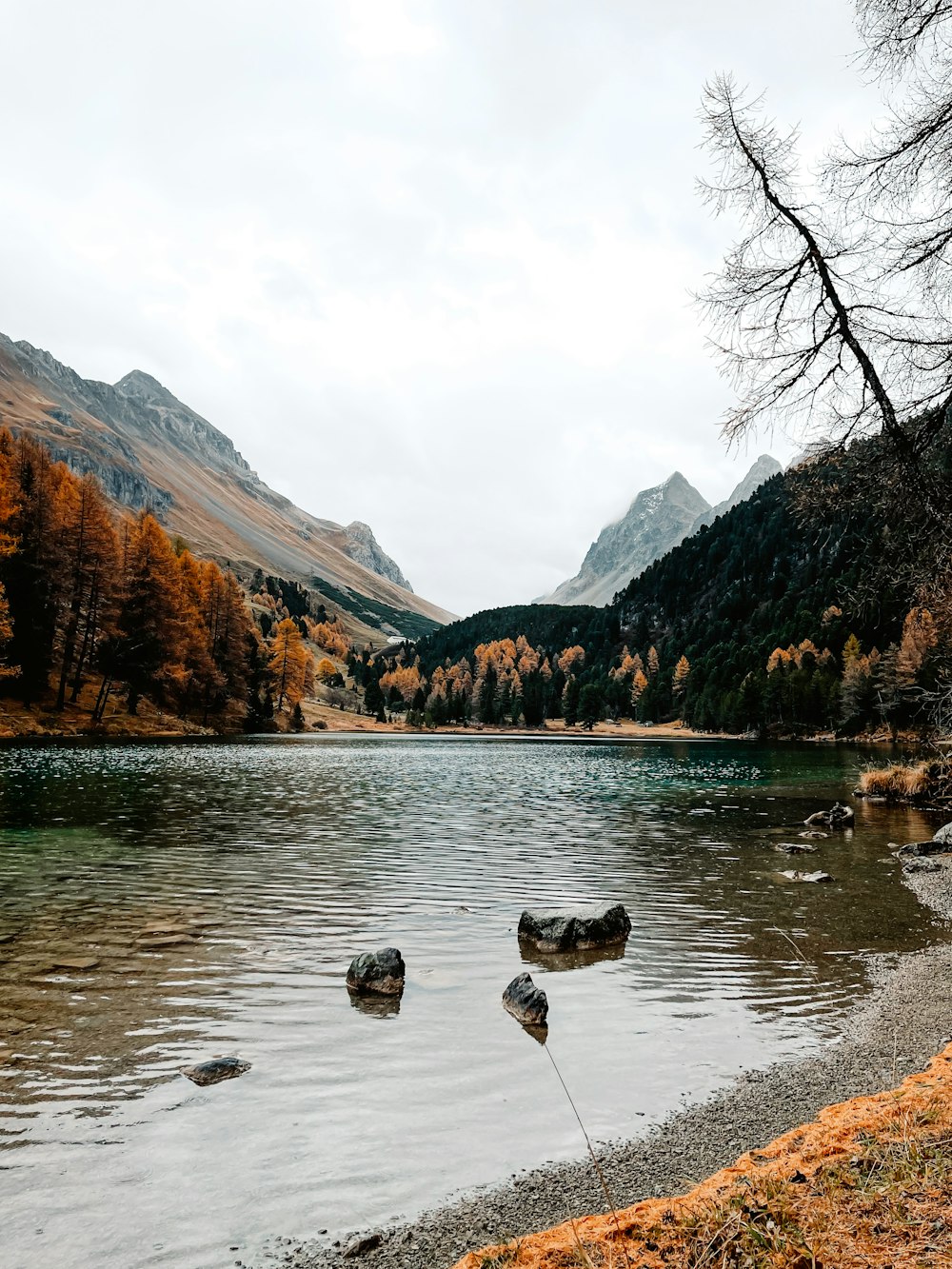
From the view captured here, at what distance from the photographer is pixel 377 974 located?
11266 millimetres

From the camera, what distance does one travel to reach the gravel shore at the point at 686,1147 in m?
5.64

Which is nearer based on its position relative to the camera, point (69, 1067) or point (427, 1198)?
point (427, 1198)

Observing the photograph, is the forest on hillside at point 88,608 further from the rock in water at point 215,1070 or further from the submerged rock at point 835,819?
the rock in water at point 215,1070

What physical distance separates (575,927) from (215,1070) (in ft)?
24.6

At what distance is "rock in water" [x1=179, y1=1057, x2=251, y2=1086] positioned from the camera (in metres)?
8.33

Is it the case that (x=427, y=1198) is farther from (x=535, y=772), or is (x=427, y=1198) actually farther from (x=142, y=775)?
(x=535, y=772)

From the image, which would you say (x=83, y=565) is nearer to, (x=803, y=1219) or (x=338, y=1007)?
(x=338, y=1007)

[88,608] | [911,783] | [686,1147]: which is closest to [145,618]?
[88,608]

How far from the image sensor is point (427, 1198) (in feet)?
20.6

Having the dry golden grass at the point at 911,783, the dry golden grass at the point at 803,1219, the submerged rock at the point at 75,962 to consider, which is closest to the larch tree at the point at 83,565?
the submerged rock at the point at 75,962

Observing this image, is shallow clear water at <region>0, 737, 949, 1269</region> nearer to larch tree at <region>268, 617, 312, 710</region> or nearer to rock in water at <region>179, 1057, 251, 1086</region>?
rock in water at <region>179, 1057, 251, 1086</region>

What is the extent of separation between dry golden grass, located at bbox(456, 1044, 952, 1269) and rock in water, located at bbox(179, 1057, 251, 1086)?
4.50 meters

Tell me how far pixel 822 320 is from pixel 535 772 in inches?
2139

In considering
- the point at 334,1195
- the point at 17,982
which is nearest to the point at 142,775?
the point at 17,982
